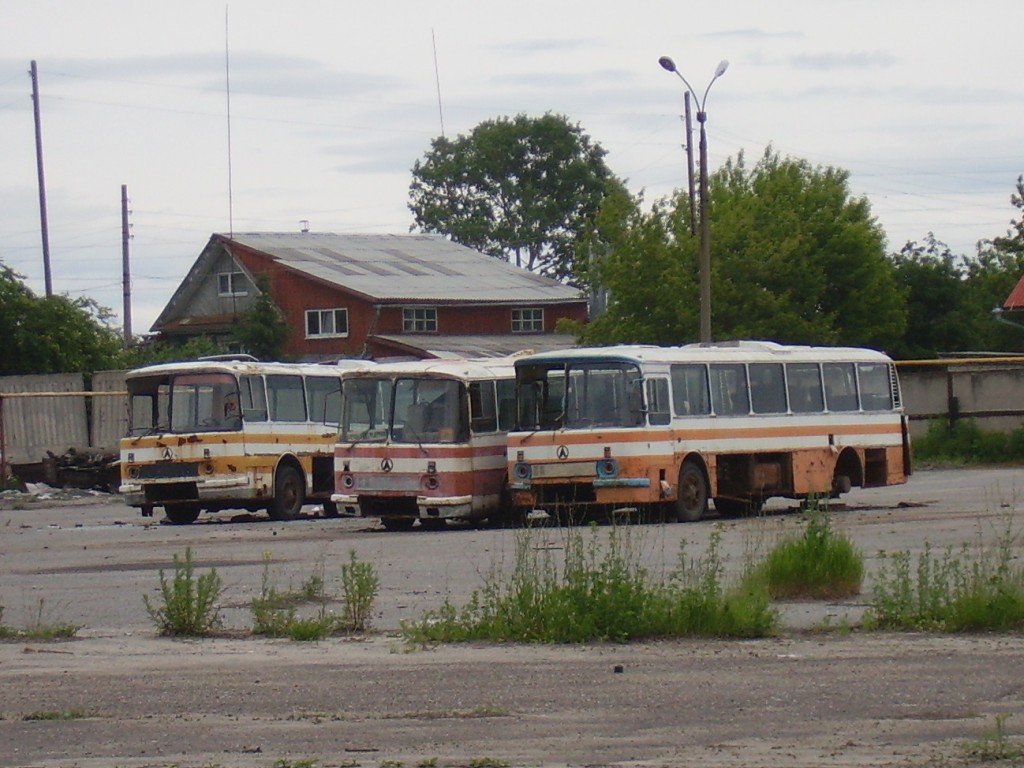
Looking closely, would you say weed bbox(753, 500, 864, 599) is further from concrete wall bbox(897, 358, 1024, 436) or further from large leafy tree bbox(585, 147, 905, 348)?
large leafy tree bbox(585, 147, 905, 348)

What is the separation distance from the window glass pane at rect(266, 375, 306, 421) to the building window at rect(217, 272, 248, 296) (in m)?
44.7

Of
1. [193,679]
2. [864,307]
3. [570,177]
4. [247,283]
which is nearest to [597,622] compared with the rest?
[193,679]

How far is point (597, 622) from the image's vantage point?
12828 mm

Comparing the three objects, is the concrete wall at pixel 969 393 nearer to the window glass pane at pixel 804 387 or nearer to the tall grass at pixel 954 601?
the window glass pane at pixel 804 387

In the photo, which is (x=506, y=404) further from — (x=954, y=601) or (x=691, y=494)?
(x=954, y=601)

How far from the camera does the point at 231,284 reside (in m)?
76.4

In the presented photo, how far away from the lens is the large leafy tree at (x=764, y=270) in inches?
2093

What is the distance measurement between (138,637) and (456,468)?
12.7 m

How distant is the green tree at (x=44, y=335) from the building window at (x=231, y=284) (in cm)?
2312

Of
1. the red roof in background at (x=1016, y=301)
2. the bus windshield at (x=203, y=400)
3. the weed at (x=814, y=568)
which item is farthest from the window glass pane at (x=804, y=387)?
the red roof in background at (x=1016, y=301)

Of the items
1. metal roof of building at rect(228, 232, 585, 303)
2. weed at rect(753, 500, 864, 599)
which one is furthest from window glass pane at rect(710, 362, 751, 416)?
metal roof of building at rect(228, 232, 585, 303)

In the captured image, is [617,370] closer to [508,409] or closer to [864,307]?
[508,409]

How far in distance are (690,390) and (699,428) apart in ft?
1.96

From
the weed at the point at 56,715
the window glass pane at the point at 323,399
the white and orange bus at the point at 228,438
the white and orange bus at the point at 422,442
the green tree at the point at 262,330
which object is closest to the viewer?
the weed at the point at 56,715
